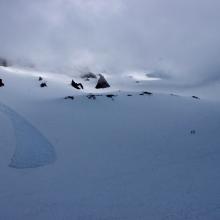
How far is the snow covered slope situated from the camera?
11875mm

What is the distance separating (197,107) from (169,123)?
19.2 ft

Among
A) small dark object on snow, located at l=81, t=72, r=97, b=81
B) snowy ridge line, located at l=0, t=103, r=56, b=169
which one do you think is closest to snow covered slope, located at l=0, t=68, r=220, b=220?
snowy ridge line, located at l=0, t=103, r=56, b=169

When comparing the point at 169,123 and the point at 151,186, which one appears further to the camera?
the point at 169,123

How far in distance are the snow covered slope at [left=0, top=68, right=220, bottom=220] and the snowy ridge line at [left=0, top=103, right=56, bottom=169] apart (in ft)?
0.18

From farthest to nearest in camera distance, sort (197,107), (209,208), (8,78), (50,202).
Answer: (8,78) → (197,107) → (50,202) → (209,208)

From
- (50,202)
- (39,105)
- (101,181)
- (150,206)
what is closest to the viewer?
(150,206)

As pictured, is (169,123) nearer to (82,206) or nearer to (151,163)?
(151,163)

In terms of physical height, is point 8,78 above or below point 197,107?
above

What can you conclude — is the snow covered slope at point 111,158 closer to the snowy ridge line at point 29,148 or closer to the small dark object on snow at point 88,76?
the snowy ridge line at point 29,148

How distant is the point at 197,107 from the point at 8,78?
86.8 ft

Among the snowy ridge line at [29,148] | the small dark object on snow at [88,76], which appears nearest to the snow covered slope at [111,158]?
the snowy ridge line at [29,148]

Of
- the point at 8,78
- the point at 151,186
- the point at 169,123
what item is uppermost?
the point at 8,78

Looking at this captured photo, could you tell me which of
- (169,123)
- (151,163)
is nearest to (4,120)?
(169,123)

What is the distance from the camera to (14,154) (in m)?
19.9
